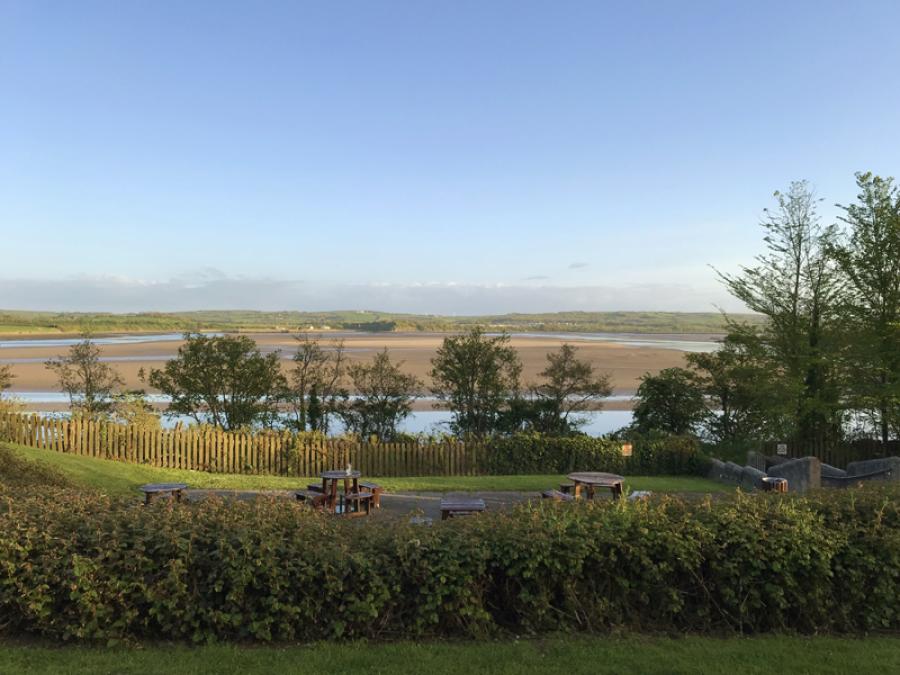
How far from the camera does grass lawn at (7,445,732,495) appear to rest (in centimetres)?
1287

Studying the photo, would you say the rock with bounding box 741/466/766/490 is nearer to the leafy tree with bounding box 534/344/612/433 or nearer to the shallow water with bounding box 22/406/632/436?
the leafy tree with bounding box 534/344/612/433

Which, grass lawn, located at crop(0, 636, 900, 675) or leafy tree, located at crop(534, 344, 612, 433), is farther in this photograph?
leafy tree, located at crop(534, 344, 612, 433)

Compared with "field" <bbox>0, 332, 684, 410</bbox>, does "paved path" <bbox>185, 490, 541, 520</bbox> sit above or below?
above

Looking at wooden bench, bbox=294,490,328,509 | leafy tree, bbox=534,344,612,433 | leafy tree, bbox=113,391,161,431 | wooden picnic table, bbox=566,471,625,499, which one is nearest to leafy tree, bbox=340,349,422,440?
leafy tree, bbox=534,344,612,433

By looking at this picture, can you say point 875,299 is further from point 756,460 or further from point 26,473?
point 26,473

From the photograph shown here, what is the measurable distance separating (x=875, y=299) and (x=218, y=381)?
22305 millimetres

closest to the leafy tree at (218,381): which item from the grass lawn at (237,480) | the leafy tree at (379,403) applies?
the leafy tree at (379,403)

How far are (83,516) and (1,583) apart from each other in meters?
0.73

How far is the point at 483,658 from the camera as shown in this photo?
436 centimetres

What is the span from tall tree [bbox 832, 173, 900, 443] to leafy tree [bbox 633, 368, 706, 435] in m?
5.66

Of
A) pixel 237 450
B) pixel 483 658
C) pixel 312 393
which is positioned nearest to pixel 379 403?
pixel 312 393

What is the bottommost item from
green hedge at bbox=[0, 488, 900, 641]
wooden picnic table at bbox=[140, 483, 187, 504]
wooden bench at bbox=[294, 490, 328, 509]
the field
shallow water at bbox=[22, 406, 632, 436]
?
shallow water at bbox=[22, 406, 632, 436]

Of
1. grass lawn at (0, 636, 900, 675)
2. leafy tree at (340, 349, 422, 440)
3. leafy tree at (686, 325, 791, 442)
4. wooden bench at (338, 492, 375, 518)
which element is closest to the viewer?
grass lawn at (0, 636, 900, 675)

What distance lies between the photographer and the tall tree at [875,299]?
1889cm
